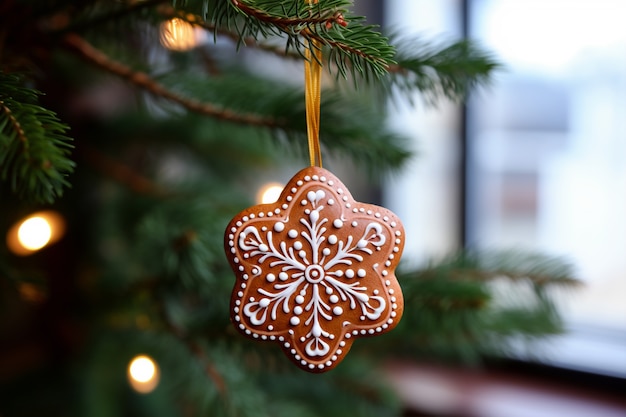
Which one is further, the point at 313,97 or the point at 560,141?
the point at 560,141

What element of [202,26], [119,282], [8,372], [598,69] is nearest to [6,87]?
[202,26]

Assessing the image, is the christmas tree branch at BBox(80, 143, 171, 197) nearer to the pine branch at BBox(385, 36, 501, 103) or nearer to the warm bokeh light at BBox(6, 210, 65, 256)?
the warm bokeh light at BBox(6, 210, 65, 256)

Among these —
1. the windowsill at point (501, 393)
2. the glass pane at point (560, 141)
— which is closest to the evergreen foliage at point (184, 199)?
the windowsill at point (501, 393)

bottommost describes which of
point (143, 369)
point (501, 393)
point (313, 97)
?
point (501, 393)

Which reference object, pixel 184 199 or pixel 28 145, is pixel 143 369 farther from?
pixel 28 145

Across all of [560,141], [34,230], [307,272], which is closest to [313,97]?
[307,272]

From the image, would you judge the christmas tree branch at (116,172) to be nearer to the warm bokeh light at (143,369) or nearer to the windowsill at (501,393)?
the warm bokeh light at (143,369)

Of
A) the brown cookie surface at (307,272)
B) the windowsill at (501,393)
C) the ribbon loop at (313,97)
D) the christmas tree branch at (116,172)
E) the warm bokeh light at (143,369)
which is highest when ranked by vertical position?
the ribbon loop at (313,97)
